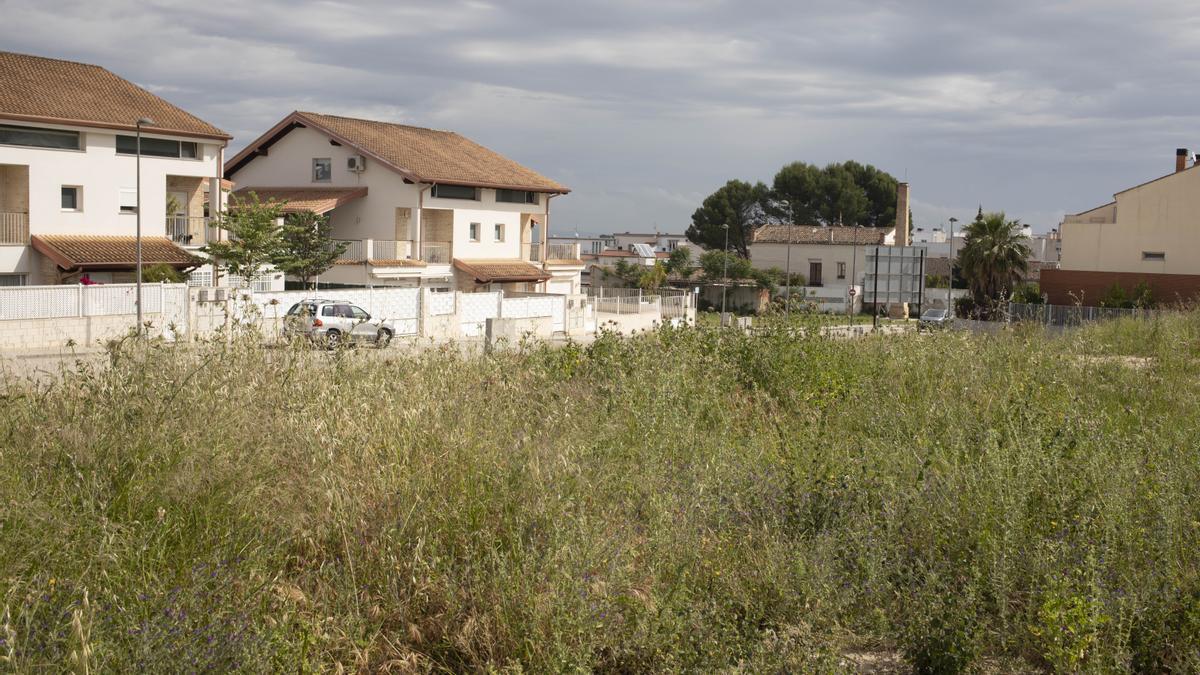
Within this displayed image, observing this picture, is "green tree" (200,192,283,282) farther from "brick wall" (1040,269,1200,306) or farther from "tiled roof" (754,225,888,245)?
"tiled roof" (754,225,888,245)

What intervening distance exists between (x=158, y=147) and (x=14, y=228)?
552 centimetres

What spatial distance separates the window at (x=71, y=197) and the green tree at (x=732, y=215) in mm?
64230

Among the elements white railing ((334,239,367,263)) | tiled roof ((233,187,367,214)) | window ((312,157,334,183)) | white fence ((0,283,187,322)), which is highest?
window ((312,157,334,183))

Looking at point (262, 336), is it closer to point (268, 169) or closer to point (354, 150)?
point (354, 150)

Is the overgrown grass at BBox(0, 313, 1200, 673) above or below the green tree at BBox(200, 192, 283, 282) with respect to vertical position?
below

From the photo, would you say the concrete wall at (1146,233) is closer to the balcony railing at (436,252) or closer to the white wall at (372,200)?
the white wall at (372,200)

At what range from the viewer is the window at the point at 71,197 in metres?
31.8

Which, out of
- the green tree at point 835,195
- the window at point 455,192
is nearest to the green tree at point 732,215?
the green tree at point 835,195

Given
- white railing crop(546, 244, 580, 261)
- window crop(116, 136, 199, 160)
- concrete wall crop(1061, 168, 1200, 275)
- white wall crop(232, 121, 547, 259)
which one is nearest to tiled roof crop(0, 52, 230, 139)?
window crop(116, 136, 199, 160)

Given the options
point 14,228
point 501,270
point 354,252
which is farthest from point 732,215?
point 14,228

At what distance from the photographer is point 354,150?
42.8 m

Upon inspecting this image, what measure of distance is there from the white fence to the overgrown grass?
1759 cm

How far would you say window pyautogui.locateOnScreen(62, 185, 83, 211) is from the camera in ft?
104

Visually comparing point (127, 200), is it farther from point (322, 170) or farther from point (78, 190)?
point (322, 170)
